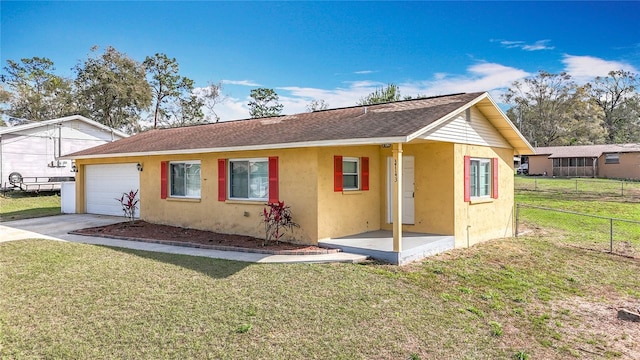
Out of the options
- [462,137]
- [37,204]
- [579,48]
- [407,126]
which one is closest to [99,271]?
[407,126]

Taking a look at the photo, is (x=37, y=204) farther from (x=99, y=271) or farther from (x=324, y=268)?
(x=324, y=268)

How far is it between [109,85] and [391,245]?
104 ft

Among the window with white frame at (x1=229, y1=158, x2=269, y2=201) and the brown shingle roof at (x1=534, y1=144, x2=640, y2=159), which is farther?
the brown shingle roof at (x1=534, y1=144, x2=640, y2=159)

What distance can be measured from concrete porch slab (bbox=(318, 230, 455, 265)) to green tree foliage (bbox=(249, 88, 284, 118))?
116ft

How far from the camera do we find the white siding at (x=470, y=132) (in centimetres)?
908

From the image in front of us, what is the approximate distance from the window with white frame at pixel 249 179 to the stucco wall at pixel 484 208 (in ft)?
15.8

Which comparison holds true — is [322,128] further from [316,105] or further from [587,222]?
[316,105]

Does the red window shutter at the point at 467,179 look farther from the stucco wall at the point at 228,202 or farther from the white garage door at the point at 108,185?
the white garage door at the point at 108,185

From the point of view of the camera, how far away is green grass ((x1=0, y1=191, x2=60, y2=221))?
622 inches

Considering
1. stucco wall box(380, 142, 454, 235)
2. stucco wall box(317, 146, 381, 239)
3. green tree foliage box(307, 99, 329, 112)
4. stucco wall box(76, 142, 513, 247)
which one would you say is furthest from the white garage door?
green tree foliage box(307, 99, 329, 112)

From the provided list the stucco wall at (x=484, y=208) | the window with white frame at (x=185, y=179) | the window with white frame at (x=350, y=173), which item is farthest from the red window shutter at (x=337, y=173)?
the window with white frame at (x=185, y=179)

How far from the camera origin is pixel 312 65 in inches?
1188

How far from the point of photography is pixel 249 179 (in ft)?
34.7

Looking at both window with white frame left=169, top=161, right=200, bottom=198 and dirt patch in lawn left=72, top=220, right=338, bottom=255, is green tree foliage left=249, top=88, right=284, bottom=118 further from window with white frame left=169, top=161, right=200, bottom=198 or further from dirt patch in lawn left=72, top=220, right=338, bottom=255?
dirt patch in lawn left=72, top=220, right=338, bottom=255
